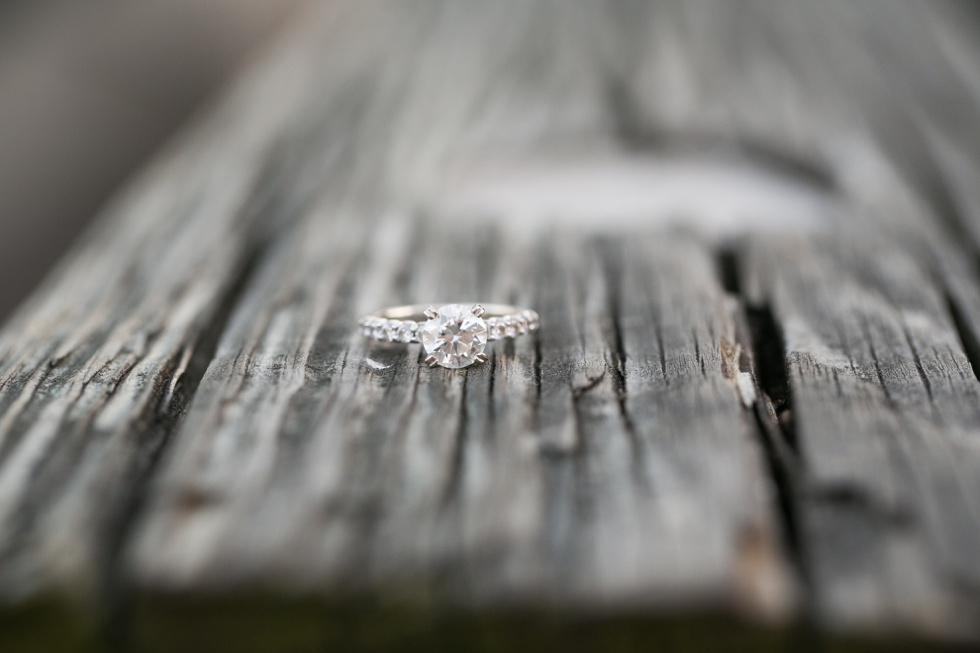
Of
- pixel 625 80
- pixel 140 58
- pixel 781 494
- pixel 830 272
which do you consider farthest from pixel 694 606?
pixel 140 58

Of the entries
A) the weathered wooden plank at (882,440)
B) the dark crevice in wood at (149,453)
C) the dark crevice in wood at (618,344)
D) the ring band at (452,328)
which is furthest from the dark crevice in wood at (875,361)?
the dark crevice in wood at (149,453)

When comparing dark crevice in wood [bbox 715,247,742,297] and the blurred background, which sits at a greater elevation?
the blurred background

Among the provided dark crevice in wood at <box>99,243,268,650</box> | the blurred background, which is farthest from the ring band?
the blurred background

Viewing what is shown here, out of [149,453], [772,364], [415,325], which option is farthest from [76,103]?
[772,364]

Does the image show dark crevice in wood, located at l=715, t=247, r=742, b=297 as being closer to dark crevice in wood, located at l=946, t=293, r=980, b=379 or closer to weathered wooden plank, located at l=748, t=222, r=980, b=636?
weathered wooden plank, located at l=748, t=222, r=980, b=636

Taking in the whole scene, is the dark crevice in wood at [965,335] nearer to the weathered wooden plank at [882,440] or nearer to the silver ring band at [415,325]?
the weathered wooden plank at [882,440]

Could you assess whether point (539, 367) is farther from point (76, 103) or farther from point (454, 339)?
point (76, 103)

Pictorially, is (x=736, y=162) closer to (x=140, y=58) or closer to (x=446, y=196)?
(x=446, y=196)
